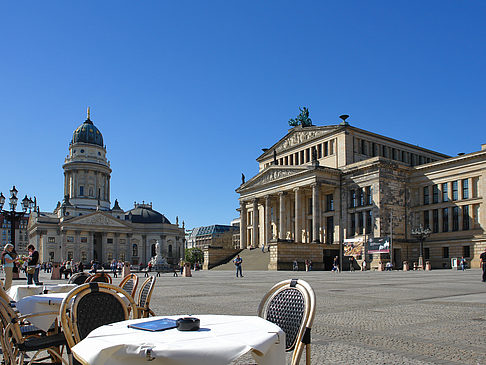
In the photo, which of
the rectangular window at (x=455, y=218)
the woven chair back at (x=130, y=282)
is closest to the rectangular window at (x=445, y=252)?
the rectangular window at (x=455, y=218)

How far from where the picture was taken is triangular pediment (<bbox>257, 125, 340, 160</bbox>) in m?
68.3

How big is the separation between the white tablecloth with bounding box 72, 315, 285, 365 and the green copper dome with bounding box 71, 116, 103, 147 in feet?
431

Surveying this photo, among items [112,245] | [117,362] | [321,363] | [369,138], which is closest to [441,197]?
[369,138]

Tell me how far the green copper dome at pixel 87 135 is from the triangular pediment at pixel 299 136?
223ft

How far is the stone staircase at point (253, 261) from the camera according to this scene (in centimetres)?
5788

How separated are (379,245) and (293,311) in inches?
2054

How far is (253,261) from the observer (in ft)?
200

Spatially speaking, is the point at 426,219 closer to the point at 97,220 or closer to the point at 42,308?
the point at 42,308

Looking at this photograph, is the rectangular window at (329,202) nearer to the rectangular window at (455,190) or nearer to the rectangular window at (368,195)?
the rectangular window at (368,195)

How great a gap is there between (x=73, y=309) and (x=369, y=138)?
219ft

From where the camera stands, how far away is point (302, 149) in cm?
7206

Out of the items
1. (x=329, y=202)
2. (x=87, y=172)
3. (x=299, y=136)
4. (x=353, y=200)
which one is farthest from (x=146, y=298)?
(x=87, y=172)

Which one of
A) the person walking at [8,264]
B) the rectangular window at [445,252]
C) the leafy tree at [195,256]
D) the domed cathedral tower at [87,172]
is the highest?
the domed cathedral tower at [87,172]

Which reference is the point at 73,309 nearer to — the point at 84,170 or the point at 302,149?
the point at 302,149
